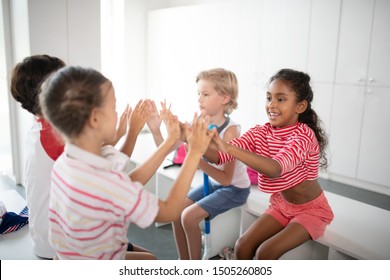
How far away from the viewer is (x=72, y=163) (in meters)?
0.94

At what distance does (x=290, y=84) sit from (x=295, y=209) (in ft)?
1.82

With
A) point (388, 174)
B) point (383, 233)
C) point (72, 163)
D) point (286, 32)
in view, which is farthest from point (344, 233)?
point (286, 32)

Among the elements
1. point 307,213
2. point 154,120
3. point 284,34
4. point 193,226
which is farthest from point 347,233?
point 284,34

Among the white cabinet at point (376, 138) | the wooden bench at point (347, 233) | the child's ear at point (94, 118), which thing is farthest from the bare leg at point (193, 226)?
the white cabinet at point (376, 138)

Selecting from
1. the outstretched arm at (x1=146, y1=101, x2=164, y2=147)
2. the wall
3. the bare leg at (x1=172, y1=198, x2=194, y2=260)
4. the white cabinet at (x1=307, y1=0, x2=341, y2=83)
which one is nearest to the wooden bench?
the bare leg at (x1=172, y1=198, x2=194, y2=260)

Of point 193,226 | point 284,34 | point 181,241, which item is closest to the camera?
point 193,226

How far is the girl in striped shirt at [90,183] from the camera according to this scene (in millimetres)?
914

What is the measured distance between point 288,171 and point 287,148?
113mm

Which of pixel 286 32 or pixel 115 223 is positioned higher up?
pixel 286 32

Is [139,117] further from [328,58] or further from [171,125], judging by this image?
[328,58]

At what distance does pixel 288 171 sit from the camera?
4.84 feet

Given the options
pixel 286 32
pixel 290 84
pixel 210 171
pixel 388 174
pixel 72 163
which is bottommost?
pixel 388 174

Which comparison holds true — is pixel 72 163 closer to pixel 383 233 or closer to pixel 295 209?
pixel 295 209
